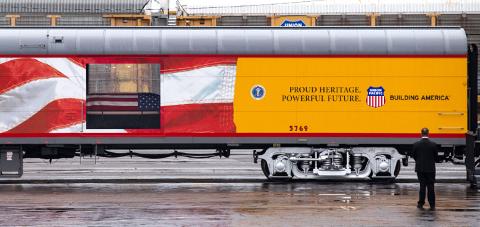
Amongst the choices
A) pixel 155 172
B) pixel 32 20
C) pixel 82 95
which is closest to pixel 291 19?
pixel 32 20

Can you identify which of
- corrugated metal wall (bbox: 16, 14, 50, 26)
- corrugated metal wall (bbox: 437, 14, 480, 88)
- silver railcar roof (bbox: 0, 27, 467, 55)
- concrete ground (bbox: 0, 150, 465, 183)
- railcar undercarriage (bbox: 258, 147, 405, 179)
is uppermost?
corrugated metal wall (bbox: 16, 14, 50, 26)

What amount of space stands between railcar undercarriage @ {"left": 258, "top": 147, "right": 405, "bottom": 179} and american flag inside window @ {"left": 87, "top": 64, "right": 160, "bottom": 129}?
304 centimetres

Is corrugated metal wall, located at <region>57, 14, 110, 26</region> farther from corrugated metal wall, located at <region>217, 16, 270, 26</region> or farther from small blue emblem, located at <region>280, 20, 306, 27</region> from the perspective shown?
small blue emblem, located at <region>280, 20, 306, 27</region>

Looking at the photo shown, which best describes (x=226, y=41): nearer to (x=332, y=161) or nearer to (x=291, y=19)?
(x=332, y=161)

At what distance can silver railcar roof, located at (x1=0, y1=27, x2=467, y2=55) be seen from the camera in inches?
871

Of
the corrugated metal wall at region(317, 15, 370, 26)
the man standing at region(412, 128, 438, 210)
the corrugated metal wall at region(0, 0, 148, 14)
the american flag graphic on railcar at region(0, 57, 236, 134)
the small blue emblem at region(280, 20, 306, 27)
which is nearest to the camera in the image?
the man standing at region(412, 128, 438, 210)

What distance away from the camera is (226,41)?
→ 73.3 ft

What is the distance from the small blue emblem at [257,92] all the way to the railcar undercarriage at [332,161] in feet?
4.41

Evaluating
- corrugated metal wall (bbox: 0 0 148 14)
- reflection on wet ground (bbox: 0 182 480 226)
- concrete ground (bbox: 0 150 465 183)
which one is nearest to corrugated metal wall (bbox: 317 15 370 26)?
concrete ground (bbox: 0 150 465 183)

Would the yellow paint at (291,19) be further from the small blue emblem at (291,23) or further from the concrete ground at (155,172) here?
the concrete ground at (155,172)

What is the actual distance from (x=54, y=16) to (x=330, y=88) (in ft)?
62.3

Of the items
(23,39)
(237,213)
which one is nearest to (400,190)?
(237,213)

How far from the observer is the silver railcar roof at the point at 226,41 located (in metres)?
22.1

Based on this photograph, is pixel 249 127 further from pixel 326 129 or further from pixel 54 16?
pixel 54 16
